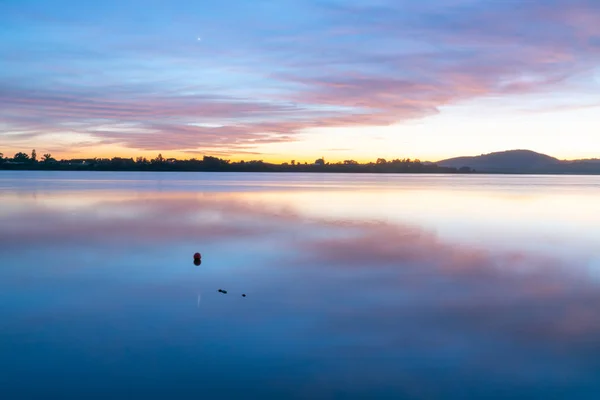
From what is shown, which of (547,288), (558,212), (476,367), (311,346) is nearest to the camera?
(476,367)

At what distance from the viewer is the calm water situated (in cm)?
613

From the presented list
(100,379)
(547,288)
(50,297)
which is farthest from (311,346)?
(547,288)

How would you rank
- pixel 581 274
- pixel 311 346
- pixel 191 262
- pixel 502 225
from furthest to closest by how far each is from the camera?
pixel 502 225 → pixel 191 262 → pixel 581 274 → pixel 311 346

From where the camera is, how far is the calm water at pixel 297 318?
6133mm

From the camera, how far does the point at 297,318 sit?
8.47m

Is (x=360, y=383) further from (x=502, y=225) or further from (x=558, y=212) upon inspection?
(x=558, y=212)

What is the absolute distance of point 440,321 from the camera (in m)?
8.38

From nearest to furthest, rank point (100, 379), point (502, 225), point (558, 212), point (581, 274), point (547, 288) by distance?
point (100, 379) < point (547, 288) < point (581, 274) < point (502, 225) < point (558, 212)

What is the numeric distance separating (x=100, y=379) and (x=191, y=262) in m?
7.17

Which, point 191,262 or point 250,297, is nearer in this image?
point 250,297

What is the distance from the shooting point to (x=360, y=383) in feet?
20.1

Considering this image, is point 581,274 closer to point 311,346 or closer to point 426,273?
point 426,273

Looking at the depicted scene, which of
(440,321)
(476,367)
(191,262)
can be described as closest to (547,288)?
(440,321)

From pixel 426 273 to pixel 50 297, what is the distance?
832 centimetres
